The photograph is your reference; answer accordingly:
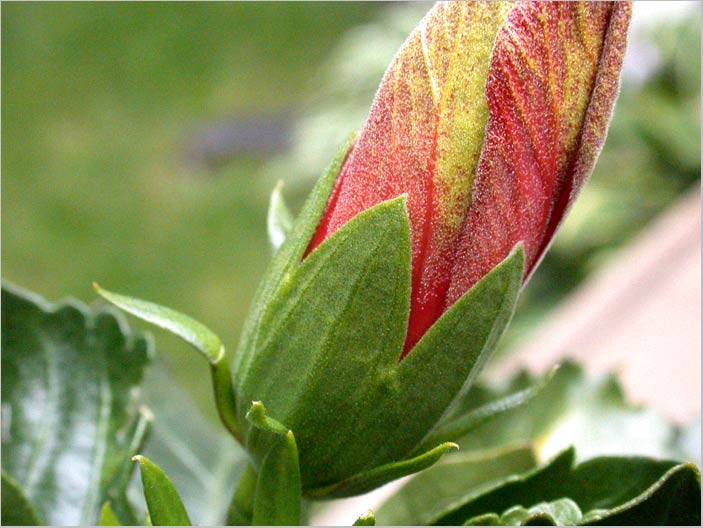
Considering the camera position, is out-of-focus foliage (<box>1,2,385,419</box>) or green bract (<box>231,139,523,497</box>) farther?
out-of-focus foliage (<box>1,2,385,419</box>)

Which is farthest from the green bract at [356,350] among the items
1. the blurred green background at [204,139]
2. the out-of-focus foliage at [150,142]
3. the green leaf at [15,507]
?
the out-of-focus foliage at [150,142]

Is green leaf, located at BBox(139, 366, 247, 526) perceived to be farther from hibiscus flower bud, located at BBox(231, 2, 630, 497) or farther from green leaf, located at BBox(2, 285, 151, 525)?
hibiscus flower bud, located at BBox(231, 2, 630, 497)

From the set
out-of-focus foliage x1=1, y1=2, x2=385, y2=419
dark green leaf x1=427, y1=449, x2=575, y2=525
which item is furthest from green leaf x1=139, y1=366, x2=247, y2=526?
out-of-focus foliage x1=1, y1=2, x2=385, y2=419

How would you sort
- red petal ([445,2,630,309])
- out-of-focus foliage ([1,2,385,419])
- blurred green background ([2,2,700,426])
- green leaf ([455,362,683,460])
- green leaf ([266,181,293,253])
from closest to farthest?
red petal ([445,2,630,309])
green leaf ([266,181,293,253])
green leaf ([455,362,683,460])
blurred green background ([2,2,700,426])
out-of-focus foliage ([1,2,385,419])

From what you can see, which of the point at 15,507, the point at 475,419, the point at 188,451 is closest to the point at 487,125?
the point at 475,419

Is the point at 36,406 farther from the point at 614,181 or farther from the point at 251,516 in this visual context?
the point at 614,181

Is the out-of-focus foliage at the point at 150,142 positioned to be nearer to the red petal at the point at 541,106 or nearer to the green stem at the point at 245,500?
the green stem at the point at 245,500
